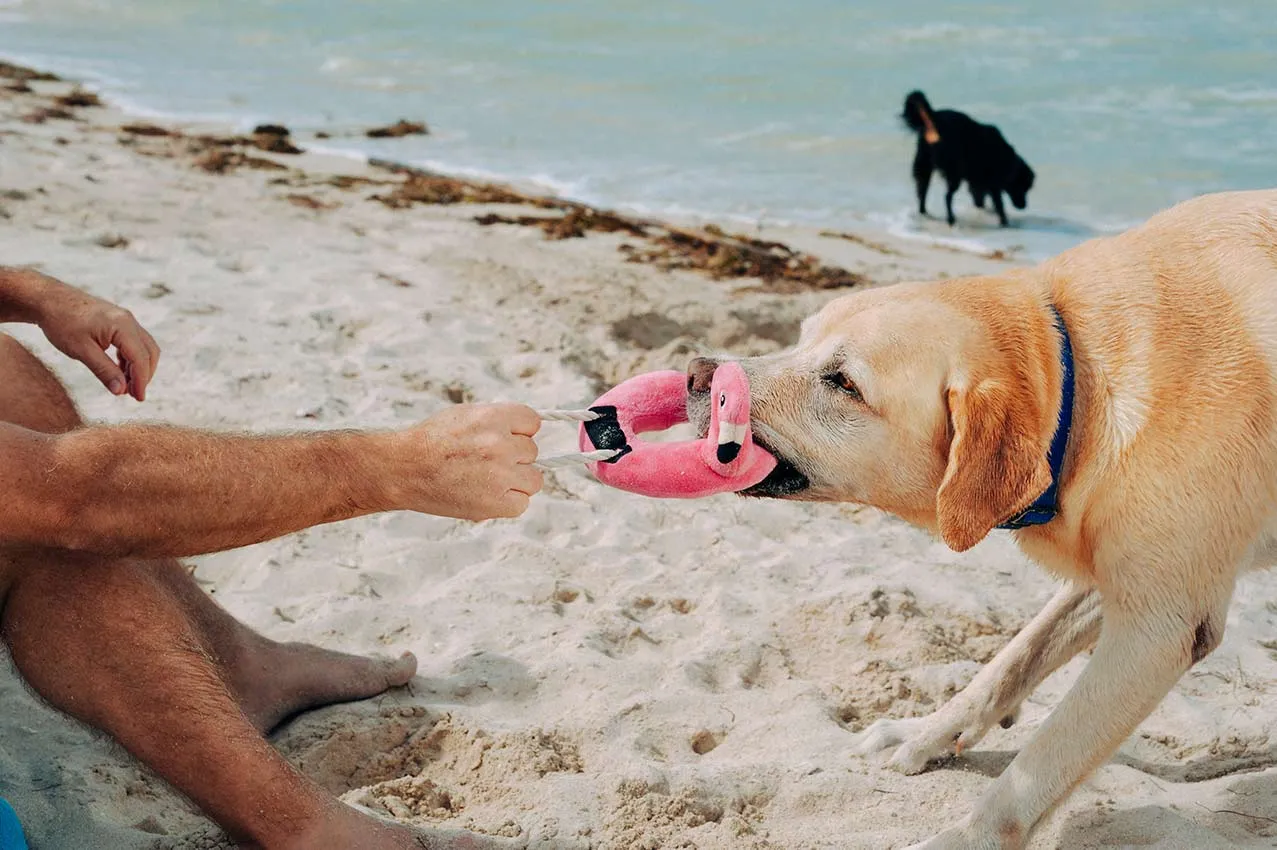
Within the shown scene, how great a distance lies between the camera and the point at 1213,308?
9.29ft

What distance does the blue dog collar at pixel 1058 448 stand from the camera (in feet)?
9.27

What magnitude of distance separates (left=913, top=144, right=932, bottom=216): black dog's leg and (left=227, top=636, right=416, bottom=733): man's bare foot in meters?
7.45

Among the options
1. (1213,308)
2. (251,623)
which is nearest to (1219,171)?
(1213,308)

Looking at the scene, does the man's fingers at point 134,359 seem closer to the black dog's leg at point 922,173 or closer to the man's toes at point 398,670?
the man's toes at point 398,670

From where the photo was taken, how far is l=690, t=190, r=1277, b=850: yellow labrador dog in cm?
271

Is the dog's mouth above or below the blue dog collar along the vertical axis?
below

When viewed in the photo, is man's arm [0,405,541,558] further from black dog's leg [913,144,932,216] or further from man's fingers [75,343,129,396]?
black dog's leg [913,144,932,216]

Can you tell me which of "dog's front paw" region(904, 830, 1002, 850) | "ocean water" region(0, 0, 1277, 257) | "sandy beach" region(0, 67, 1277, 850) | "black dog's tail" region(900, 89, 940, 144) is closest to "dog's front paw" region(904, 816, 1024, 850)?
"dog's front paw" region(904, 830, 1002, 850)

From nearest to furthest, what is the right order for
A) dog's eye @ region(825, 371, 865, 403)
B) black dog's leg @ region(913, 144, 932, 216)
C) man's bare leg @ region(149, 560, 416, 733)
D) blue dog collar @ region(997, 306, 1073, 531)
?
blue dog collar @ region(997, 306, 1073, 531)
dog's eye @ region(825, 371, 865, 403)
man's bare leg @ region(149, 560, 416, 733)
black dog's leg @ region(913, 144, 932, 216)

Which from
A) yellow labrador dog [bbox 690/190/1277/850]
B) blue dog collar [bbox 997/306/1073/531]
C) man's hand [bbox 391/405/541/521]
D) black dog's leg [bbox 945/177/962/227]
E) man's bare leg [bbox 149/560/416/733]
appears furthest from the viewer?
black dog's leg [bbox 945/177/962/227]

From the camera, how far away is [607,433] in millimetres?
2895

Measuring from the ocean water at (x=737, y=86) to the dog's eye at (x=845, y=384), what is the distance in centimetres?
653

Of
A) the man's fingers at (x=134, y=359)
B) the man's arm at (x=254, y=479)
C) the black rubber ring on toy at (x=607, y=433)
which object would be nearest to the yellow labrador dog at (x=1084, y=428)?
the black rubber ring on toy at (x=607, y=433)

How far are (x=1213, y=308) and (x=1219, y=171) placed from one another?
28.7 ft
